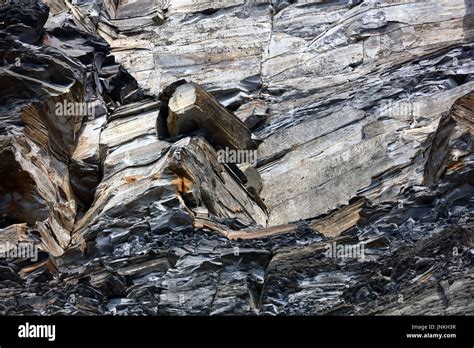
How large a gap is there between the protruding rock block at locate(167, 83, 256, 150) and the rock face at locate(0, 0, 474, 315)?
52mm

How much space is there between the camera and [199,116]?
1431 inches

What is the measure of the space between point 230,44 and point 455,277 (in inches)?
903

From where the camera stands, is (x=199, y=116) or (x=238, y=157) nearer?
(x=199, y=116)

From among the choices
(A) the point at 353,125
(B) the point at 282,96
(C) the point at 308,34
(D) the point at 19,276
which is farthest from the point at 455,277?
(C) the point at 308,34

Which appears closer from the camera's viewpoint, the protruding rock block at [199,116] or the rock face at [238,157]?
the rock face at [238,157]

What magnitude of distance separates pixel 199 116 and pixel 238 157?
1.68 metres

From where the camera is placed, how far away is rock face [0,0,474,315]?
27.0 metres

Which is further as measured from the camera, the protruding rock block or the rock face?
the protruding rock block

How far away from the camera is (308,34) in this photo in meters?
45.6

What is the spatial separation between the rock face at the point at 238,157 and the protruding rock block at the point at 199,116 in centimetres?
5

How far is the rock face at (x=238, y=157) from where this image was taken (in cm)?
2703

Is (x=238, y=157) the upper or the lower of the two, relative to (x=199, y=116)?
lower

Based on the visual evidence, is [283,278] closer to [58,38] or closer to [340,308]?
[340,308]
